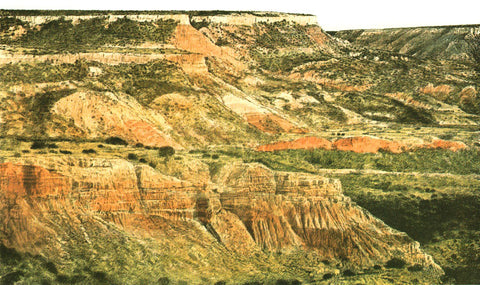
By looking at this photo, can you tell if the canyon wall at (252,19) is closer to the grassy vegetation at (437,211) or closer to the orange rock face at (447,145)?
the orange rock face at (447,145)

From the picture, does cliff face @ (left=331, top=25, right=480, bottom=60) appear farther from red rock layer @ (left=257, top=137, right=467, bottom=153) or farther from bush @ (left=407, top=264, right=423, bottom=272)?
bush @ (left=407, top=264, right=423, bottom=272)

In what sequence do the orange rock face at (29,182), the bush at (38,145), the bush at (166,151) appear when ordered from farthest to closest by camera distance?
the bush at (166,151)
the bush at (38,145)
the orange rock face at (29,182)

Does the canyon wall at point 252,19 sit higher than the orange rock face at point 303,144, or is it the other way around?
the canyon wall at point 252,19

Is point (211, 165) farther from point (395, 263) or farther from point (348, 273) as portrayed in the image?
point (395, 263)

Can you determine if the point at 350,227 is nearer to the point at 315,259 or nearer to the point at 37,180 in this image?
the point at 315,259

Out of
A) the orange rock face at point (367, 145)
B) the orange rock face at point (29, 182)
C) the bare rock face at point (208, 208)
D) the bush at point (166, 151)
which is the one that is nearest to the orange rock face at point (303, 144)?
the orange rock face at point (367, 145)

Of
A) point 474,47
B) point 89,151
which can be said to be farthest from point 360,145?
point 474,47

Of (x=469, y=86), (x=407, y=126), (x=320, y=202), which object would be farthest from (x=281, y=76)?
(x=320, y=202)
